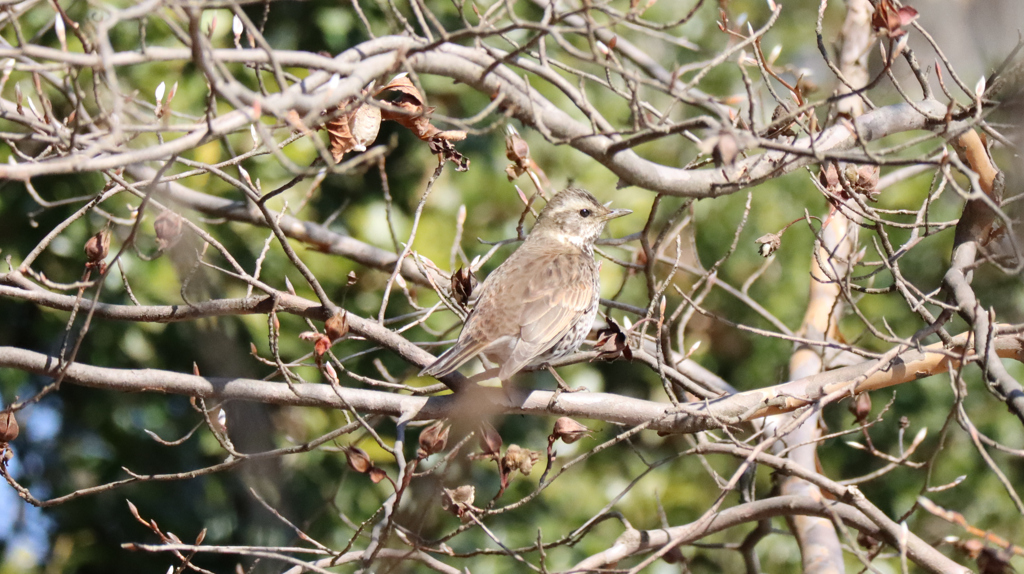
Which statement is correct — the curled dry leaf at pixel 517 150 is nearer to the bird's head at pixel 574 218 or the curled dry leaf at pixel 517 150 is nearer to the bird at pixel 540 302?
the bird at pixel 540 302

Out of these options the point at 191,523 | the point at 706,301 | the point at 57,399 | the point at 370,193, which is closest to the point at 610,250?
the point at 706,301

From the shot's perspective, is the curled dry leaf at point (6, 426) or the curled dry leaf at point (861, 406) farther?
the curled dry leaf at point (861, 406)

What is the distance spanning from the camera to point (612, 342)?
11.5 feet

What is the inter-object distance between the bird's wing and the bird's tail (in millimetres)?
179

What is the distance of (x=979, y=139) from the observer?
400 centimetres

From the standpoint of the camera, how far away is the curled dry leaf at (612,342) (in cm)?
350

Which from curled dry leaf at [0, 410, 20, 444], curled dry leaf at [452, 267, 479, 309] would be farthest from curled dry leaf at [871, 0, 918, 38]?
curled dry leaf at [0, 410, 20, 444]

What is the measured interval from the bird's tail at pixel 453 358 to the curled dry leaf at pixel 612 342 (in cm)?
61

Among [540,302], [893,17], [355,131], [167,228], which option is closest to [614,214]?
[540,302]

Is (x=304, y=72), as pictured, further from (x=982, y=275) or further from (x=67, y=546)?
(x=982, y=275)

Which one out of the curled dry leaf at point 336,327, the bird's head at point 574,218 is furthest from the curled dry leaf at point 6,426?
the bird's head at point 574,218

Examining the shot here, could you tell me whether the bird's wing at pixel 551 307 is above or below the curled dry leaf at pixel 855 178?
below

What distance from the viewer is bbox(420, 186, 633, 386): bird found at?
13.8ft

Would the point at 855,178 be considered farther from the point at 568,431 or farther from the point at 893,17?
the point at 568,431
